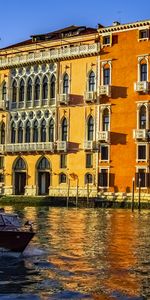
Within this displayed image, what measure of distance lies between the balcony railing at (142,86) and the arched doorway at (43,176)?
10493 millimetres

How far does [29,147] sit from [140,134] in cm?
1097

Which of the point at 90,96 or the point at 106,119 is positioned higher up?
the point at 90,96

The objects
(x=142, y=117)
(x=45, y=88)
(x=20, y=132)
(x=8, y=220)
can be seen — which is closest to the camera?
(x=8, y=220)

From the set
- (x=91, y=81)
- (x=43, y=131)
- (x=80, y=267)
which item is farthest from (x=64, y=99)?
(x=80, y=267)

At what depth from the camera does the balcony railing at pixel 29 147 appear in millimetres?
47172

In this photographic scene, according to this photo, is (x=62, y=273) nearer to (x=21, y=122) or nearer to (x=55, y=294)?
(x=55, y=294)

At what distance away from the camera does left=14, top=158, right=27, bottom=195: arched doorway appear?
49.6m

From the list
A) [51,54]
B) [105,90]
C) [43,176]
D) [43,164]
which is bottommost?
[43,176]

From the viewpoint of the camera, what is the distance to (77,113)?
46.8 m

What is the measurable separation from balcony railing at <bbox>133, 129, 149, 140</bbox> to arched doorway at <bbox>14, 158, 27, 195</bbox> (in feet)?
38.7

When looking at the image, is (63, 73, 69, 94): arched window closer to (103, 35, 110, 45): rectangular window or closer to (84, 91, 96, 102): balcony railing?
(84, 91, 96, 102): balcony railing

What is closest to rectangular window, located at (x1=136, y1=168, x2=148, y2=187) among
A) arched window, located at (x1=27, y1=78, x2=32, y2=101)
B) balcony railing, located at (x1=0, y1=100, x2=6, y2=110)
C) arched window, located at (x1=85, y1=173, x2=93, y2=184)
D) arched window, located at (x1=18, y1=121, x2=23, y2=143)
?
arched window, located at (x1=85, y1=173, x2=93, y2=184)

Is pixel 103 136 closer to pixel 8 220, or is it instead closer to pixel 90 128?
pixel 90 128

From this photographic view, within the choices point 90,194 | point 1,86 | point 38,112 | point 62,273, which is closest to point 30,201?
point 90,194
